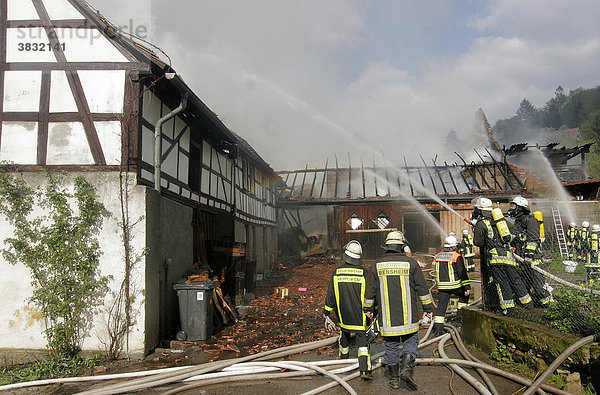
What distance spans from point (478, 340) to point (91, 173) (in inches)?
273

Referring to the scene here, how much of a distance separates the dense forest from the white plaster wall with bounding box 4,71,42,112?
6222 centimetres

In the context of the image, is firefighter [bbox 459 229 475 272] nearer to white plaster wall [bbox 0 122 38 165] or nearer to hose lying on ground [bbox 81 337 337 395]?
hose lying on ground [bbox 81 337 337 395]

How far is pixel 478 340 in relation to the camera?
5941 mm

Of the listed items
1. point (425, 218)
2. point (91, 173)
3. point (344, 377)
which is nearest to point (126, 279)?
point (91, 173)

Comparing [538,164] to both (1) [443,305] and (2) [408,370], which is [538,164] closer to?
(1) [443,305]

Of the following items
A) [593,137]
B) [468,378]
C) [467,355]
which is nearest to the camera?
[468,378]

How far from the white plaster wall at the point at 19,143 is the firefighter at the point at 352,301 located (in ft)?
19.6

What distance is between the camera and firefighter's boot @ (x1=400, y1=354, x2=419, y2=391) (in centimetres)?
471

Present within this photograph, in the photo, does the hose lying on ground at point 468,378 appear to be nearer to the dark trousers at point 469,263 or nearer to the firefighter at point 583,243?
the dark trousers at point 469,263

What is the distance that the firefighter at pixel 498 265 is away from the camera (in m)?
5.75

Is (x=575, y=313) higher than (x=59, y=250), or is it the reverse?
(x=59, y=250)

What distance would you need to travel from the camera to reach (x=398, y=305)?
4.88 metres

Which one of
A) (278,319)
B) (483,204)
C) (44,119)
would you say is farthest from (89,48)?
(483,204)

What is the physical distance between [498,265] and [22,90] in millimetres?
8749
